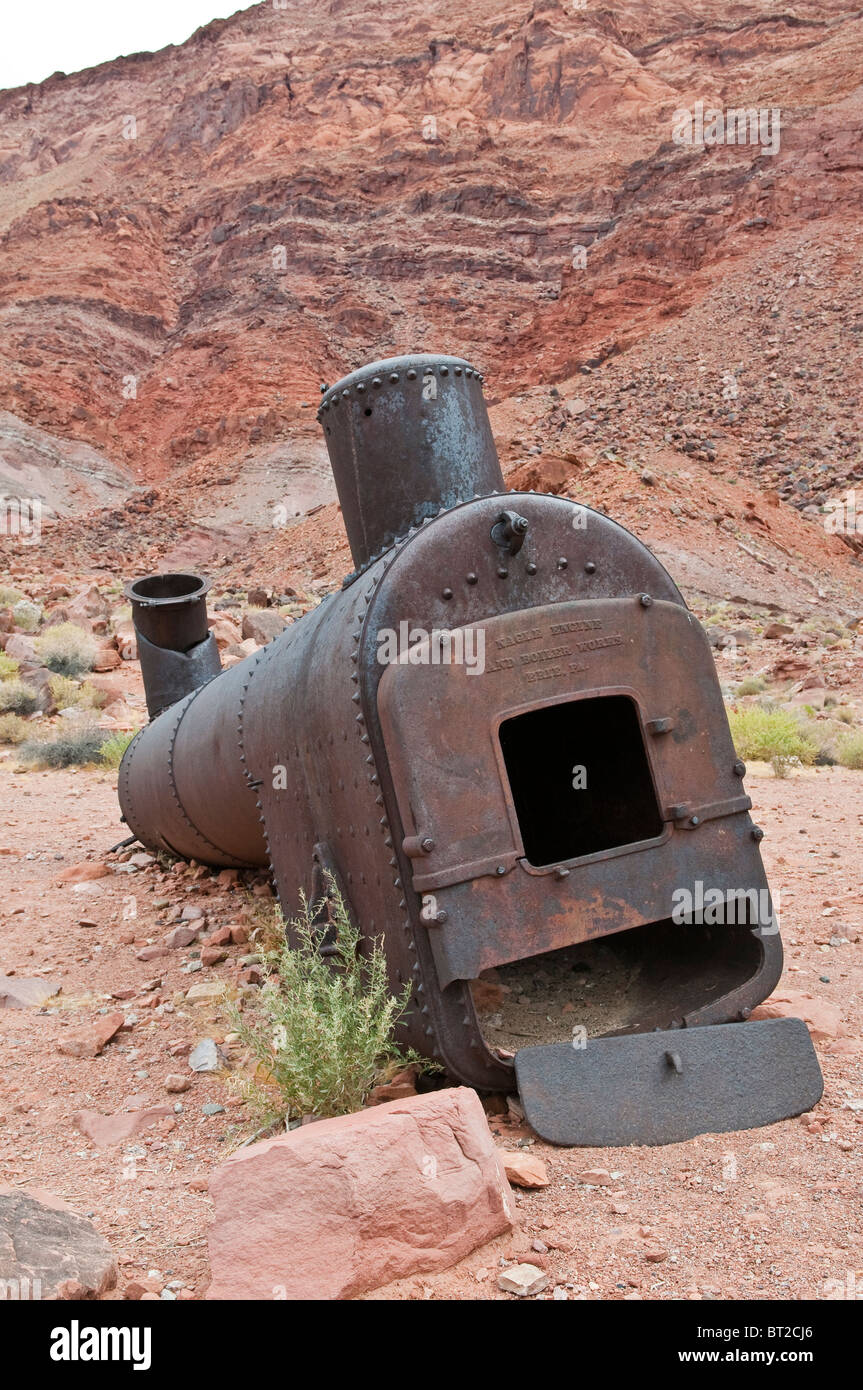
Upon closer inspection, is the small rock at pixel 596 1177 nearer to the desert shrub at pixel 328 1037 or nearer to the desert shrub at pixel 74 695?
the desert shrub at pixel 328 1037

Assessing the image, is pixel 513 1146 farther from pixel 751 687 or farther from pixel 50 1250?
pixel 751 687

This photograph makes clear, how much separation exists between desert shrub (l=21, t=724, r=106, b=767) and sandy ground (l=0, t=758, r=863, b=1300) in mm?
4985

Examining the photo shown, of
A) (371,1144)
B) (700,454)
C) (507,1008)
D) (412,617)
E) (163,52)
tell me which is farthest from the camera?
(163,52)

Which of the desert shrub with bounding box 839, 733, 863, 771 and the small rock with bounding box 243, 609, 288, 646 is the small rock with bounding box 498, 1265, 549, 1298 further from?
the small rock with bounding box 243, 609, 288, 646

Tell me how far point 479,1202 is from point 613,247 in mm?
42237

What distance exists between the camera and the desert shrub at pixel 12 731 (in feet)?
40.6

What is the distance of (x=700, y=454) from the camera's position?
82.4 ft

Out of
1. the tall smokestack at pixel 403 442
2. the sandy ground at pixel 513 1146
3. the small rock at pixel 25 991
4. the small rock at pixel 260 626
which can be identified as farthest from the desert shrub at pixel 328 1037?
the small rock at pixel 260 626

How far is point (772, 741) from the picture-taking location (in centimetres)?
989

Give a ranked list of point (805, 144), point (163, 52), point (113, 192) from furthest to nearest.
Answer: point (163, 52) → point (113, 192) → point (805, 144)

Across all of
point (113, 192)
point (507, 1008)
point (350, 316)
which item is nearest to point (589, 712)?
point (507, 1008)

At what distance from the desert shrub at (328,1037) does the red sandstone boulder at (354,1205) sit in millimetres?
455

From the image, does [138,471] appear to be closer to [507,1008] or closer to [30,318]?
[30,318]

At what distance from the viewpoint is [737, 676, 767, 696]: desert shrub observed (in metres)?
13.2
